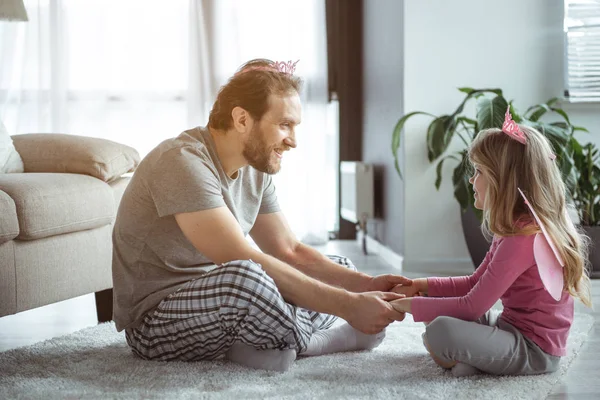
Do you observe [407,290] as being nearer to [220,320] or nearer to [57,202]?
[220,320]

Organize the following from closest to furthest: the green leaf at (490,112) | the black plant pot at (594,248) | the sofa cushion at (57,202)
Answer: the sofa cushion at (57,202)
the green leaf at (490,112)
the black plant pot at (594,248)

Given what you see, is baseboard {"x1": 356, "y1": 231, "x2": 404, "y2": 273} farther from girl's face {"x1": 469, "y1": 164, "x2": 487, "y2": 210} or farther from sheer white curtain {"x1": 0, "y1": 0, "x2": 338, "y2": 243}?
girl's face {"x1": 469, "y1": 164, "x2": 487, "y2": 210}

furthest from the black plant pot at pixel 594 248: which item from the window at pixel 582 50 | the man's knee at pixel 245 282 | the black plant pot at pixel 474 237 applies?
the man's knee at pixel 245 282

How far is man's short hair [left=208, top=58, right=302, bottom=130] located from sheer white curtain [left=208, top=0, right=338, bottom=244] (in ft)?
9.16

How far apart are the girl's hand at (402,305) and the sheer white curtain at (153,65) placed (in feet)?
9.94

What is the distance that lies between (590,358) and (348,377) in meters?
0.68

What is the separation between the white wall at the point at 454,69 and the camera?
3.64m

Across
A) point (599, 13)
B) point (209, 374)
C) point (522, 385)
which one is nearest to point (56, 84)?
point (599, 13)

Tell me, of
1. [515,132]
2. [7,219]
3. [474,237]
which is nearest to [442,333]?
[515,132]

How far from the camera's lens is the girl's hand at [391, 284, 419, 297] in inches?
77.8

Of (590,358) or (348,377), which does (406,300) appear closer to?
(348,377)

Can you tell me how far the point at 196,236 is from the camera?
1.82 metres

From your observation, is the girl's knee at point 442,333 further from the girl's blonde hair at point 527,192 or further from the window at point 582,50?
the window at point 582,50

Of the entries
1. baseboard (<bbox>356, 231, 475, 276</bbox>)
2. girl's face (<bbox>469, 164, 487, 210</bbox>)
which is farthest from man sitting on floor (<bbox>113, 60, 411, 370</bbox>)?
baseboard (<bbox>356, 231, 475, 276</bbox>)
